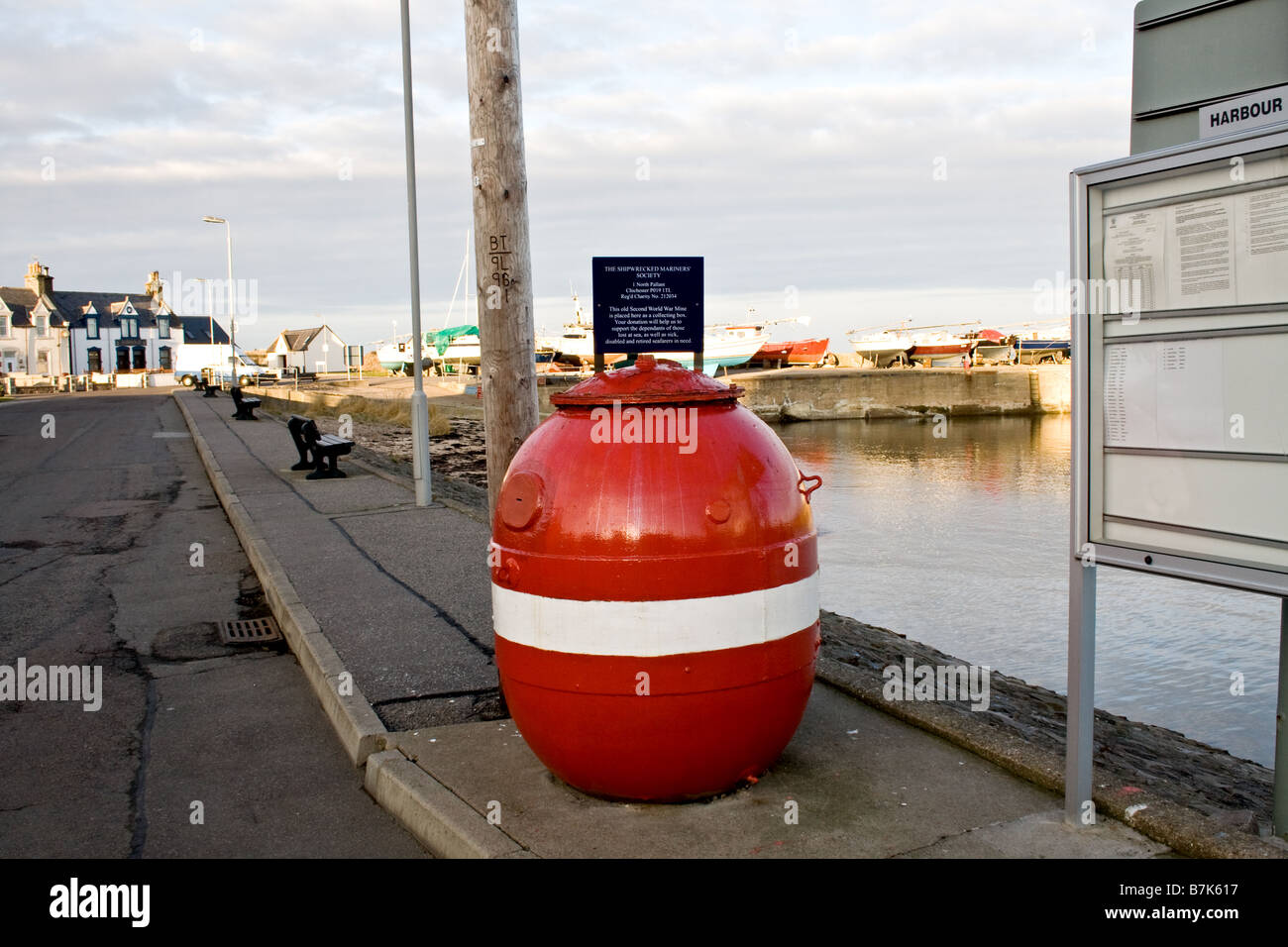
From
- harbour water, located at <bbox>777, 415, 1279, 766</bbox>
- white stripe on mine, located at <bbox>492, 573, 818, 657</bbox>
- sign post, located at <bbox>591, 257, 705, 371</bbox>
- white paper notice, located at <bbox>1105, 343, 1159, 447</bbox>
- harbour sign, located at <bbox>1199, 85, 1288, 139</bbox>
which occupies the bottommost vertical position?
harbour water, located at <bbox>777, 415, 1279, 766</bbox>

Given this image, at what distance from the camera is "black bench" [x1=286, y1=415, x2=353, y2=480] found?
54.1 feet

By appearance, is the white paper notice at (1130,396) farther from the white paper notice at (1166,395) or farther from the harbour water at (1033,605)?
the harbour water at (1033,605)

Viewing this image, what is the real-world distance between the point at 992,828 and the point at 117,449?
24652mm

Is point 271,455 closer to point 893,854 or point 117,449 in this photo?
point 117,449

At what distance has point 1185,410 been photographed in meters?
3.68

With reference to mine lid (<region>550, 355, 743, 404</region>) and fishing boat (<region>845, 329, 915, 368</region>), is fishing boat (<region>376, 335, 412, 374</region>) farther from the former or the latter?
mine lid (<region>550, 355, 743, 404</region>)

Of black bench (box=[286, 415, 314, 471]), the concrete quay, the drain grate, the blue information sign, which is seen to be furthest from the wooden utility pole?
the concrete quay

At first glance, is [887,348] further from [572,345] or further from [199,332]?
[199,332]

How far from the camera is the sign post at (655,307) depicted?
4945 mm

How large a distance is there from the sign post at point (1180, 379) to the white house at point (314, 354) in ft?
401

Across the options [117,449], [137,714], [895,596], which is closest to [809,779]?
[137,714]

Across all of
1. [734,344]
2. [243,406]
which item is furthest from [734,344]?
[243,406]

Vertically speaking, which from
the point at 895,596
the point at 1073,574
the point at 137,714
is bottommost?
the point at 895,596

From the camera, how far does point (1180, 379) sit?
12.1 feet
